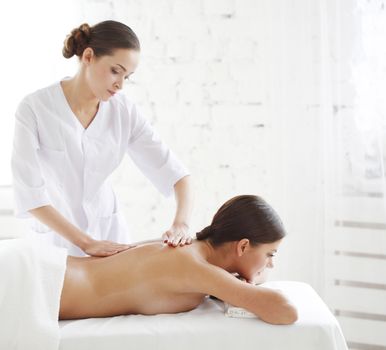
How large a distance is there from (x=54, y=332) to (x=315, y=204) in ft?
4.61

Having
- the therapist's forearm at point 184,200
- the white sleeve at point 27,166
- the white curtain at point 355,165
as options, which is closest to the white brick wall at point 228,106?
the white curtain at point 355,165

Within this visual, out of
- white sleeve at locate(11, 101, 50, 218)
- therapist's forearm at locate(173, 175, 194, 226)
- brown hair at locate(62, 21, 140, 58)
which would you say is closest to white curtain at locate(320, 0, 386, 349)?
therapist's forearm at locate(173, 175, 194, 226)

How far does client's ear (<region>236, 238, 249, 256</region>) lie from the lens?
6.31ft

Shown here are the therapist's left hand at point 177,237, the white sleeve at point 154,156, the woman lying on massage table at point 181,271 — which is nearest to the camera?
the woman lying on massage table at point 181,271

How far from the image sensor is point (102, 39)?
80.9 inches

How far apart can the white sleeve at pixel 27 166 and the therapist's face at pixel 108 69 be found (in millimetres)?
238

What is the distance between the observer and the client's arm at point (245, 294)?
1760mm

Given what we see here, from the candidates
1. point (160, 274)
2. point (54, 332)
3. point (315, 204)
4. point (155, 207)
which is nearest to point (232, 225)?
point (160, 274)

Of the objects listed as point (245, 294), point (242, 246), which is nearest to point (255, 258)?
point (242, 246)

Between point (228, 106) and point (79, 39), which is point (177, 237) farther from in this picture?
point (228, 106)

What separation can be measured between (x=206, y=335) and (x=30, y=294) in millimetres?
492

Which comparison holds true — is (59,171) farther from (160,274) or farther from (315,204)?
(315,204)

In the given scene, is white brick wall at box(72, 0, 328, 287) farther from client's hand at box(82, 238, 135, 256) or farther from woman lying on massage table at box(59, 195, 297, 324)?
client's hand at box(82, 238, 135, 256)

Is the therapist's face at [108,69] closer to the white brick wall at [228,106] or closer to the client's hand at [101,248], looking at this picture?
the client's hand at [101,248]
